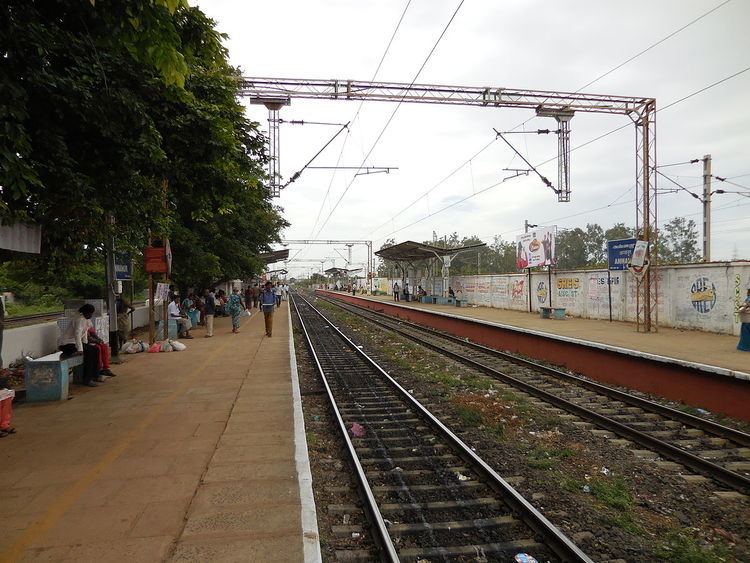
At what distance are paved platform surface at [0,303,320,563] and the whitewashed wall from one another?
1257 centimetres

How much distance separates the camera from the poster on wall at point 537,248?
75.4 feet

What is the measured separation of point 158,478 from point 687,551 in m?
4.39

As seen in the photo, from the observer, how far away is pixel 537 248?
23.8 meters

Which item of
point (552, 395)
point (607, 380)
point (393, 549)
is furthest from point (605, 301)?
point (393, 549)

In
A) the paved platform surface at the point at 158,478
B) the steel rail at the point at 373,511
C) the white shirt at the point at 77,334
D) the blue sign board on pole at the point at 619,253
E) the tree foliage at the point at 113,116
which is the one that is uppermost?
the tree foliage at the point at 113,116

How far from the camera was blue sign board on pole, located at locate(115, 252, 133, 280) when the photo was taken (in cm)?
1087

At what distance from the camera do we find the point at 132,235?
11.7m

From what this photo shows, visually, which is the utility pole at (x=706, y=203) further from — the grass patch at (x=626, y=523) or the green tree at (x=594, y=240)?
the green tree at (x=594, y=240)

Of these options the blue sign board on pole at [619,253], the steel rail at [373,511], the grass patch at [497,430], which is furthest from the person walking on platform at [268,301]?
the blue sign board on pole at [619,253]

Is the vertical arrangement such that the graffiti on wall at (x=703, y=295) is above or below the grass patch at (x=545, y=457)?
above

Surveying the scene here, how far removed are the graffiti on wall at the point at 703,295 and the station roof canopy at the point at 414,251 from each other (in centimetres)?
1354

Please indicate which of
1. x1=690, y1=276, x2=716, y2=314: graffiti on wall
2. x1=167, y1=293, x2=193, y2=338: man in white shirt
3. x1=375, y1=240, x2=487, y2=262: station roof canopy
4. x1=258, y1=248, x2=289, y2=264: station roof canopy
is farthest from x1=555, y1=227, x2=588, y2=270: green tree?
x1=167, y1=293, x2=193, y2=338: man in white shirt

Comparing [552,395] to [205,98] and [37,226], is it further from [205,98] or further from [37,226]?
[37,226]

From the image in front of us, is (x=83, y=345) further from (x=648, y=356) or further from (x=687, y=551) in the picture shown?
(x=648, y=356)
